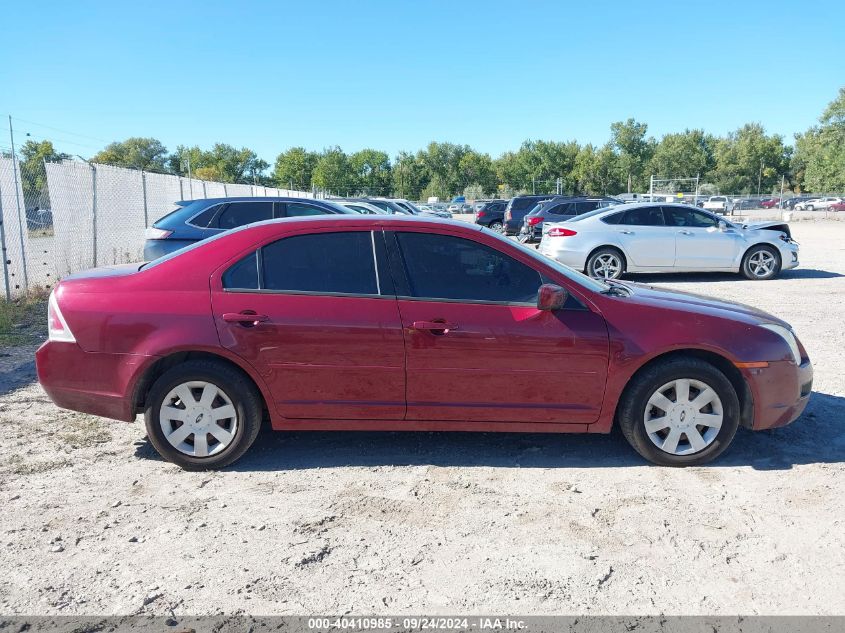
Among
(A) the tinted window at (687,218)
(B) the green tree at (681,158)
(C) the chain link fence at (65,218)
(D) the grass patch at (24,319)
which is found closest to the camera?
(D) the grass patch at (24,319)

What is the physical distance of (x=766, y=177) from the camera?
287 ft

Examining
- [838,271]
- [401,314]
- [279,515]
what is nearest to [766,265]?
[838,271]

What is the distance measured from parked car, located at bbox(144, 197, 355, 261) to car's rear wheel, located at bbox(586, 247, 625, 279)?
5.52 meters

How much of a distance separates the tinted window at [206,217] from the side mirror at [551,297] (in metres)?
7.24

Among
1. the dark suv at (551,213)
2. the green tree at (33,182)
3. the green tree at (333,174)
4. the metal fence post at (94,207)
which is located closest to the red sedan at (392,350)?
the green tree at (33,182)

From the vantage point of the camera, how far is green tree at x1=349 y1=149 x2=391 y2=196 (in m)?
98.0

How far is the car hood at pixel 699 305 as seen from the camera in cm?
421

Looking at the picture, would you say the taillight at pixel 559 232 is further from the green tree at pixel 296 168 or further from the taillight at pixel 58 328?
the green tree at pixel 296 168

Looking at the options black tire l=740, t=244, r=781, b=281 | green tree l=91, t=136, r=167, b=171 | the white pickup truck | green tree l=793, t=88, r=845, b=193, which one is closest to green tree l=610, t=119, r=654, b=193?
green tree l=793, t=88, r=845, b=193

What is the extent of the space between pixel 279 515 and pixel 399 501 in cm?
69

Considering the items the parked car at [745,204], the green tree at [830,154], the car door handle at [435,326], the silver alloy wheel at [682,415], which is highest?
the green tree at [830,154]

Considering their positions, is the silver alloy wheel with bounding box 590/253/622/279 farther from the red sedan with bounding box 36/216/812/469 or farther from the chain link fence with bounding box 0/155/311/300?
the chain link fence with bounding box 0/155/311/300

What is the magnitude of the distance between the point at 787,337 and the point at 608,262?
343 inches

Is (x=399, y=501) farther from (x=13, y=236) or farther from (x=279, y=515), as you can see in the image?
(x=13, y=236)
